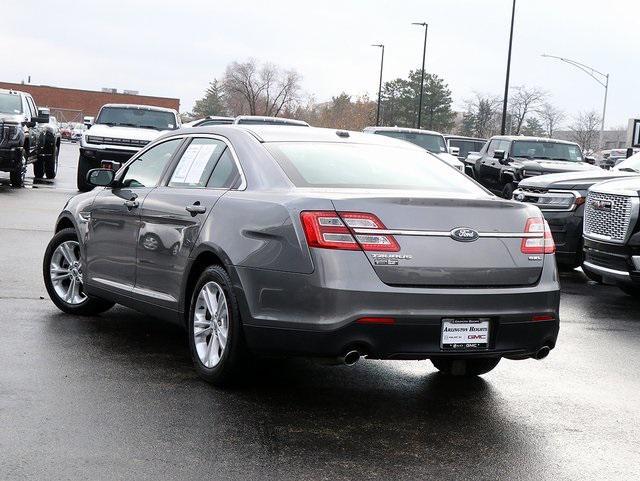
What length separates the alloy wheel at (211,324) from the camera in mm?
6059

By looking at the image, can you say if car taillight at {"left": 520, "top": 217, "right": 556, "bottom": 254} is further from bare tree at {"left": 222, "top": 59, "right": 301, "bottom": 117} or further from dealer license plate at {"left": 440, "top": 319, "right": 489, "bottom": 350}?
bare tree at {"left": 222, "top": 59, "right": 301, "bottom": 117}

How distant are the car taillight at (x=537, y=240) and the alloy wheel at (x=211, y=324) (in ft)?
5.72

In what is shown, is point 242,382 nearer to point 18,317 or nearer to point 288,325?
point 288,325

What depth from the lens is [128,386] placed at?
6.09 m

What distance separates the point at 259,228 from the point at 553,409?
6.67 feet

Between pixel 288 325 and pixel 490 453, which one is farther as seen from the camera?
pixel 288 325

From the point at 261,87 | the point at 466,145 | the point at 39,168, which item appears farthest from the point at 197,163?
the point at 261,87

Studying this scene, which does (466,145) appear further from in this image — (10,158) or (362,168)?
(362,168)

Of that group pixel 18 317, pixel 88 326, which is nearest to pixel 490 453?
pixel 88 326

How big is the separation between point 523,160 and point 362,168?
1578 centimetres

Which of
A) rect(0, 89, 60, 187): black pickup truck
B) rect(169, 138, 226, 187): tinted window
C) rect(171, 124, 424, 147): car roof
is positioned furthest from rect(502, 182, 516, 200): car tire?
rect(169, 138, 226, 187): tinted window

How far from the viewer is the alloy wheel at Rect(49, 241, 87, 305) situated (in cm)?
833

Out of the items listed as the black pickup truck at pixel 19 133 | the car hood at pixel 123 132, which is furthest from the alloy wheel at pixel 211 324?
the car hood at pixel 123 132

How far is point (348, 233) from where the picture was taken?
547cm
